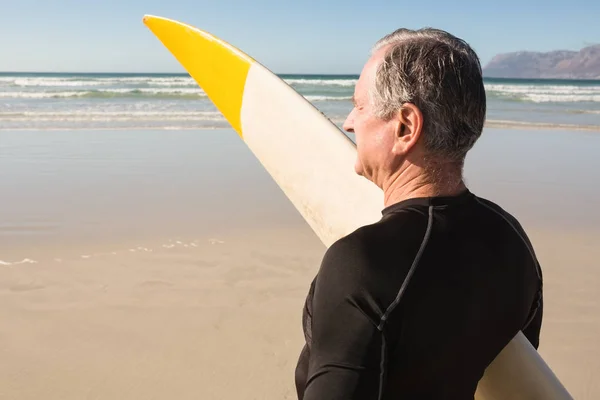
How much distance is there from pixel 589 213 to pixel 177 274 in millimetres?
4233

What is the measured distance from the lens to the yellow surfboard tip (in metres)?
2.49

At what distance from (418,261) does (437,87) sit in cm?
29

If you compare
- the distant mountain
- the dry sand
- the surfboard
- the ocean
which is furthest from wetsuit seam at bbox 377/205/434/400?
the distant mountain

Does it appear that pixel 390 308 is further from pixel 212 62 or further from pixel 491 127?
pixel 491 127

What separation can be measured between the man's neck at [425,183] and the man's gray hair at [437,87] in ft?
0.12

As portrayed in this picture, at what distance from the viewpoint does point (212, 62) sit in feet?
8.73

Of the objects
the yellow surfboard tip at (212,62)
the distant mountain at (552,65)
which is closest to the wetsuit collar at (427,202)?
the yellow surfboard tip at (212,62)

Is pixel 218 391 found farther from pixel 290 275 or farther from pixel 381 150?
pixel 381 150

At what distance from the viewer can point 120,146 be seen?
9.18 m

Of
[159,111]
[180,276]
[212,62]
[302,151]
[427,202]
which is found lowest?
[159,111]

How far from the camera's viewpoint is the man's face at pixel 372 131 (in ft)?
3.40

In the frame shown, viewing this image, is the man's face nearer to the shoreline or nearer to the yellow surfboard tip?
the yellow surfboard tip

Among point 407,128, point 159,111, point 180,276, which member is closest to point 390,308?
point 407,128

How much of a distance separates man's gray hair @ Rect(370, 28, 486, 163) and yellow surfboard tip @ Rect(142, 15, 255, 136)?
5.00 feet
